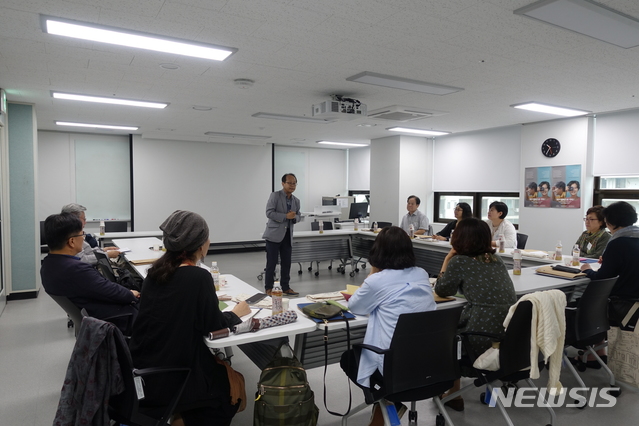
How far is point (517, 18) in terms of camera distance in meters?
2.91

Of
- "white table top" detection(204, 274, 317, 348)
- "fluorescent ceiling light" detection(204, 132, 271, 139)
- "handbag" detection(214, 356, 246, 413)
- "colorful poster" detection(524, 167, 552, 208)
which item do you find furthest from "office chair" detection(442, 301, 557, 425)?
"fluorescent ceiling light" detection(204, 132, 271, 139)

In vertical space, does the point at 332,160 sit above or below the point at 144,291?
above

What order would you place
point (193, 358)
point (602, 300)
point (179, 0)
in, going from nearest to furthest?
point (193, 358) → point (179, 0) → point (602, 300)

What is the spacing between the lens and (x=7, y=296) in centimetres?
564

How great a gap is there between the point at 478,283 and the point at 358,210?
7179 mm

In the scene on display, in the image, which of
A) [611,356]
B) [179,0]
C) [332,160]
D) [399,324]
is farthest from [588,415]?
[332,160]

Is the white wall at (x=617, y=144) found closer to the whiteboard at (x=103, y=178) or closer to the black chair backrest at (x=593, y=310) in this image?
the black chair backrest at (x=593, y=310)

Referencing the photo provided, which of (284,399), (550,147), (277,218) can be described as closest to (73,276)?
(284,399)

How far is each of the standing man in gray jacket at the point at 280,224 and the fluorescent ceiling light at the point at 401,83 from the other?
1.72 meters

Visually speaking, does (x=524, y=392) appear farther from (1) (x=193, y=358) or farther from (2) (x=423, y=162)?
(2) (x=423, y=162)

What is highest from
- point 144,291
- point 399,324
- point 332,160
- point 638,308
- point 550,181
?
point 332,160

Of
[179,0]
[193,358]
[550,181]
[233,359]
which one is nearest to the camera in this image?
[193,358]

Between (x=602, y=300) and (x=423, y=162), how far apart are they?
262 inches

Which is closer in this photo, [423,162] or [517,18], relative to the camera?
[517,18]
